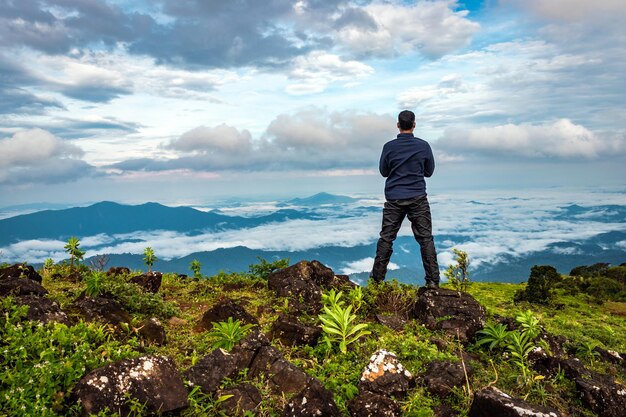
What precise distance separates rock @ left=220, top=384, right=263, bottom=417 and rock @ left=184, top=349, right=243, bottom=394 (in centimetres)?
29

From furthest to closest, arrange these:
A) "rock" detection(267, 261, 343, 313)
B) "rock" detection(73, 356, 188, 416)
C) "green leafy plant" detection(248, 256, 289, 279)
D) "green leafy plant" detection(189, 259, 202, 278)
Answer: "green leafy plant" detection(189, 259, 202, 278), "green leafy plant" detection(248, 256, 289, 279), "rock" detection(267, 261, 343, 313), "rock" detection(73, 356, 188, 416)

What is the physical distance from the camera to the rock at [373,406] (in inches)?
203

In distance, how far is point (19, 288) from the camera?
7.62m

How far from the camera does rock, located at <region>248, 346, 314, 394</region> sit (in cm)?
579

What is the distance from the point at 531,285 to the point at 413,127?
11.8 meters

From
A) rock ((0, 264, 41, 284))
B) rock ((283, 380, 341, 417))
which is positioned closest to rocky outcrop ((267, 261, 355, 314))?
rock ((283, 380, 341, 417))

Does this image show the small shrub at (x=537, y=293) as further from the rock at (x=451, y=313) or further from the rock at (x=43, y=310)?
the rock at (x=43, y=310)

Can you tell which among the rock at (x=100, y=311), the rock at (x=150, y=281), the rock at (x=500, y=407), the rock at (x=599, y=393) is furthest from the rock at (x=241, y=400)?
the rock at (x=150, y=281)

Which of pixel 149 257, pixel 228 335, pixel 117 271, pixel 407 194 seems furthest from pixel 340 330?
pixel 149 257

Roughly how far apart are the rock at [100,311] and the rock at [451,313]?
602 centimetres

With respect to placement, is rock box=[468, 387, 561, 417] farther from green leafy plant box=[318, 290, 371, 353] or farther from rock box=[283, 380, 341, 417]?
green leafy plant box=[318, 290, 371, 353]

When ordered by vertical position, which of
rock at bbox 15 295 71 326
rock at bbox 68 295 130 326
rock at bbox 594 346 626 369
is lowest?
rock at bbox 594 346 626 369

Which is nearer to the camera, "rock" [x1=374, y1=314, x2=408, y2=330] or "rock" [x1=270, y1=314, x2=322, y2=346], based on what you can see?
"rock" [x1=270, y1=314, x2=322, y2=346]

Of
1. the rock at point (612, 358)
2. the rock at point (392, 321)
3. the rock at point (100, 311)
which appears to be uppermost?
the rock at point (100, 311)
